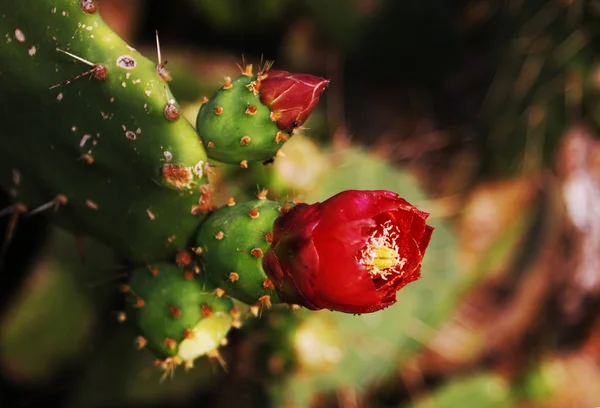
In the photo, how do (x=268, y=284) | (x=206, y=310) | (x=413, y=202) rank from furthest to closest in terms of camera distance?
(x=413, y=202) < (x=206, y=310) < (x=268, y=284)

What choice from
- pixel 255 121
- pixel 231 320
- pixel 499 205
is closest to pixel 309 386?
pixel 231 320

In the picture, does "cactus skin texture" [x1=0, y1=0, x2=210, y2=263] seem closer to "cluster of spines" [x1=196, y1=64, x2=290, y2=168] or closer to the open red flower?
"cluster of spines" [x1=196, y1=64, x2=290, y2=168]

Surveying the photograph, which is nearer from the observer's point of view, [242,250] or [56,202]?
[242,250]

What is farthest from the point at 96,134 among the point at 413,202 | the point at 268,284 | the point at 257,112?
the point at 413,202

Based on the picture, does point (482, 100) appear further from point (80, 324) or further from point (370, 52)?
point (80, 324)

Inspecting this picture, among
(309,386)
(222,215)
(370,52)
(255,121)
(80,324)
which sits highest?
(255,121)

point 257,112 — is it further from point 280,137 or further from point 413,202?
point 413,202
